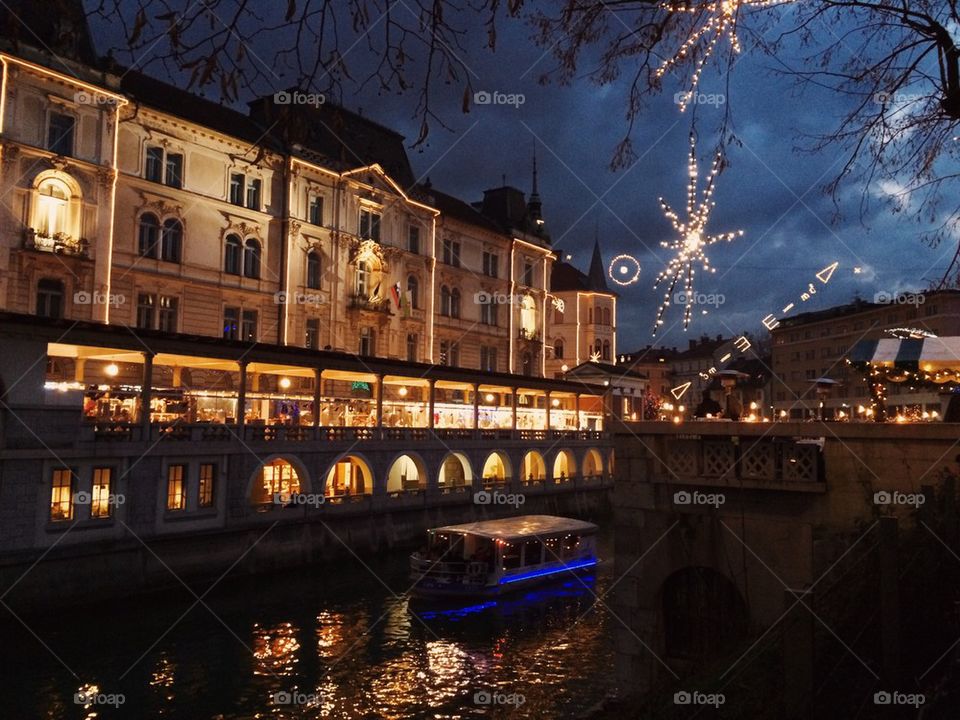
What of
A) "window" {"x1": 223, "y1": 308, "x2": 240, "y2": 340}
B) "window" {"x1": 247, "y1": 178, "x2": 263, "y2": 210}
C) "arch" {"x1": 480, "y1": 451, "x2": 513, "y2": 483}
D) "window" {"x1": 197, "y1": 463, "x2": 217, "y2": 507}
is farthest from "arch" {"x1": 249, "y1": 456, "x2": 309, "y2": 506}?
"window" {"x1": 247, "y1": 178, "x2": 263, "y2": 210}

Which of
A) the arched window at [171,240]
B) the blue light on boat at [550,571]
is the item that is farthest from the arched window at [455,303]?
the blue light on boat at [550,571]

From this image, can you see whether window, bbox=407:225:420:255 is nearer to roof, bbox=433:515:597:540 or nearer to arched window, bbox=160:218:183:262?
arched window, bbox=160:218:183:262

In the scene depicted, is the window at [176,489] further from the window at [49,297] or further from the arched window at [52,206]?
the arched window at [52,206]

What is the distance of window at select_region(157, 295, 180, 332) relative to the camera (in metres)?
38.2

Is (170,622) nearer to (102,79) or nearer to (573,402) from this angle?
(102,79)

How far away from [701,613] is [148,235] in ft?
109

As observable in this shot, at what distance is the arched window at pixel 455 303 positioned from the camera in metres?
56.7

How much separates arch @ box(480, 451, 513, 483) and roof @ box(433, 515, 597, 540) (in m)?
10.9

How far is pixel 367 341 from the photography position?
161ft

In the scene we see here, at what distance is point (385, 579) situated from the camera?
98.7ft

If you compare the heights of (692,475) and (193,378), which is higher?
(193,378)

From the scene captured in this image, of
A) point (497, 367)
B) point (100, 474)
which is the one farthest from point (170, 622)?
point (497, 367)

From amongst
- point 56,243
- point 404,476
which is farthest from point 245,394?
point 404,476

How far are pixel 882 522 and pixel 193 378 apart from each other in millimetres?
34269
